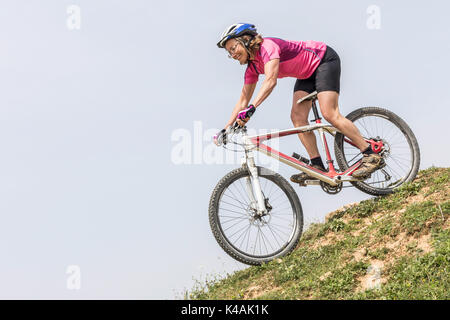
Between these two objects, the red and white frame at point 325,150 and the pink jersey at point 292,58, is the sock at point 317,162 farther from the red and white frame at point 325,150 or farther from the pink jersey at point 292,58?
the pink jersey at point 292,58

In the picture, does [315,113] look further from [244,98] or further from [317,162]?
[244,98]

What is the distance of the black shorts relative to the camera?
29.3 feet

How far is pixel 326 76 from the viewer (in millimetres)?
8938

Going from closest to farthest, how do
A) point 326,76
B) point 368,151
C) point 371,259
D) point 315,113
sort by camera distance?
1. point 371,259
2. point 326,76
3. point 315,113
4. point 368,151

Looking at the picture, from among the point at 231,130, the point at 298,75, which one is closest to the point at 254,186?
the point at 231,130

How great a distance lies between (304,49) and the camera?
8977 millimetres

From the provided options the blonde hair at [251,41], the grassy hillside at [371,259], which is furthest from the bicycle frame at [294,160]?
the blonde hair at [251,41]

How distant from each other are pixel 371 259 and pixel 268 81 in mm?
2936

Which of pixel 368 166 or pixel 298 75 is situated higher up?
pixel 298 75

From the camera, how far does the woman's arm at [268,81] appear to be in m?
8.17

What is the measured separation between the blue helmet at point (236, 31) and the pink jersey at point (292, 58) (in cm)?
29
